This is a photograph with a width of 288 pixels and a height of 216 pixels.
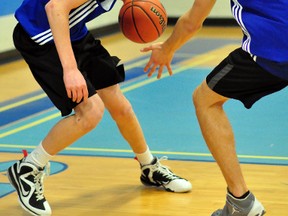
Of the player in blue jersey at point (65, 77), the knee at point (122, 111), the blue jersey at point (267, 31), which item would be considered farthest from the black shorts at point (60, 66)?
the blue jersey at point (267, 31)

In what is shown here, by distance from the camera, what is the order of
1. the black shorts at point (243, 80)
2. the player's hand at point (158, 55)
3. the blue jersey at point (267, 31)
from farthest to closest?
the player's hand at point (158, 55)
the black shorts at point (243, 80)
the blue jersey at point (267, 31)

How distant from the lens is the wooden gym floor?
14.6 feet

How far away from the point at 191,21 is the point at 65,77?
0.75 metres

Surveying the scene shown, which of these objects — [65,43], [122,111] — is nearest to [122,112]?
[122,111]

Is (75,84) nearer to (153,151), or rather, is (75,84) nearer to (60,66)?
(60,66)

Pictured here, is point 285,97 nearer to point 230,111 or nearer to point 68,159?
point 230,111

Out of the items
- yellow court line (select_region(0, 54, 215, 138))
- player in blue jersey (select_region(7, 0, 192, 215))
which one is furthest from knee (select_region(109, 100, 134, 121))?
yellow court line (select_region(0, 54, 215, 138))

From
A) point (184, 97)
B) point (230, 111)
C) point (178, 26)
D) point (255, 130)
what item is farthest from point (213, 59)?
point (178, 26)

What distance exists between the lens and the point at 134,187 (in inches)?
189

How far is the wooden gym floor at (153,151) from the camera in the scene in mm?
4461

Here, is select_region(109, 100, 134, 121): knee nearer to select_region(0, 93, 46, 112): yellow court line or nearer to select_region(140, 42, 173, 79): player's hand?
select_region(140, 42, 173, 79): player's hand

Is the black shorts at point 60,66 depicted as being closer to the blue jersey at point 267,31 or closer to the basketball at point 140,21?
the basketball at point 140,21

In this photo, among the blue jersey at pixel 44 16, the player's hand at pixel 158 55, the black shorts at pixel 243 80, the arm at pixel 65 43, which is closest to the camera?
the black shorts at pixel 243 80

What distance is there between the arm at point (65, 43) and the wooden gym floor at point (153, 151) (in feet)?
2.50
